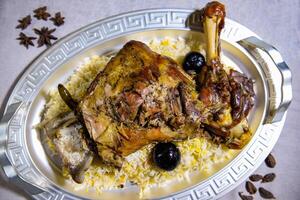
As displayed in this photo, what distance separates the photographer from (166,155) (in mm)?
2162

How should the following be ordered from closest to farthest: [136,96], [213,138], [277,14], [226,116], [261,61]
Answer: [136,96] < [226,116] < [213,138] < [261,61] < [277,14]

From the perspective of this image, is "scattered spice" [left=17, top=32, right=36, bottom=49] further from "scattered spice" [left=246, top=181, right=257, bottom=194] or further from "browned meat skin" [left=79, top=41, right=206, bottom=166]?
"scattered spice" [left=246, top=181, right=257, bottom=194]

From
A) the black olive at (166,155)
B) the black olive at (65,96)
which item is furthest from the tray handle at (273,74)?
the black olive at (65,96)

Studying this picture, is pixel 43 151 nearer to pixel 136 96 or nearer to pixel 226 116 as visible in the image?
pixel 136 96

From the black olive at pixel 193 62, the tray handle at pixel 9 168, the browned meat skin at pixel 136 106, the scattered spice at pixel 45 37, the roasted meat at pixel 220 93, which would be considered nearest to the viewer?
the browned meat skin at pixel 136 106

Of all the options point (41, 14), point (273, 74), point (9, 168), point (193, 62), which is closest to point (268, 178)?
point (273, 74)

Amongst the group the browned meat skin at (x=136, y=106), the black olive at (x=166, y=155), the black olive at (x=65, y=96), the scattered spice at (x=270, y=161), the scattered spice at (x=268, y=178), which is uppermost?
the black olive at (x=65, y=96)

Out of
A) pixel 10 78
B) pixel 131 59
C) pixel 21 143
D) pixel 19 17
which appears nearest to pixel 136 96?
pixel 131 59

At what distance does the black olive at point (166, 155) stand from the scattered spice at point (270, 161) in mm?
515

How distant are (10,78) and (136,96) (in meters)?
0.97

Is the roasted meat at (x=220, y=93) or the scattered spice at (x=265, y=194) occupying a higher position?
the roasted meat at (x=220, y=93)

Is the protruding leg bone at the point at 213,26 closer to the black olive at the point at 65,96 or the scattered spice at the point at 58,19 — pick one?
the black olive at the point at 65,96

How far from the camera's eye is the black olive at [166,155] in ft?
7.10

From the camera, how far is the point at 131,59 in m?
1.96
